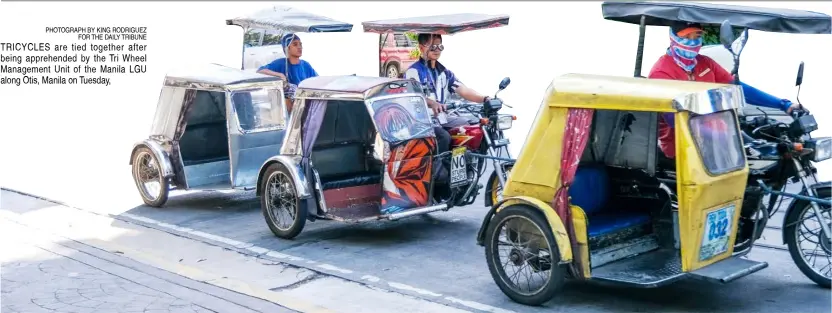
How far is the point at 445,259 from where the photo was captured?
8.43 m

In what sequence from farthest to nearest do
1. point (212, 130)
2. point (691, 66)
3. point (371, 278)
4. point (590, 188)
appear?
point (212, 130) < point (371, 278) < point (691, 66) < point (590, 188)

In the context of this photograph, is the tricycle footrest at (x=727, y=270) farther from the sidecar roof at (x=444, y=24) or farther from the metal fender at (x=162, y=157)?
the metal fender at (x=162, y=157)

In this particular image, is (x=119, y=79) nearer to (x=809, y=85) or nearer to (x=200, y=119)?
(x=200, y=119)

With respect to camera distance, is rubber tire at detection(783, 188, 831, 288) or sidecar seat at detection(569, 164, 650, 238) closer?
rubber tire at detection(783, 188, 831, 288)

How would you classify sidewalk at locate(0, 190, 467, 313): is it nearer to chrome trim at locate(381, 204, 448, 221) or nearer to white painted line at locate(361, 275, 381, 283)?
white painted line at locate(361, 275, 381, 283)

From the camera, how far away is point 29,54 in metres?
14.5

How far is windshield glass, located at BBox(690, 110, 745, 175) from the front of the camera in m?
6.37

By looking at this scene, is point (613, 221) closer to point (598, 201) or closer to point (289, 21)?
point (598, 201)

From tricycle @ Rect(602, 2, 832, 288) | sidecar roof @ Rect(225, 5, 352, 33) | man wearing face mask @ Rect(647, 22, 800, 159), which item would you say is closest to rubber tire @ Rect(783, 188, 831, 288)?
tricycle @ Rect(602, 2, 832, 288)

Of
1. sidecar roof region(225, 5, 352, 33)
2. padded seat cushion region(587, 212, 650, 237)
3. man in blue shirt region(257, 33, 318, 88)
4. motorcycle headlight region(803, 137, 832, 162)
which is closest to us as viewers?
motorcycle headlight region(803, 137, 832, 162)

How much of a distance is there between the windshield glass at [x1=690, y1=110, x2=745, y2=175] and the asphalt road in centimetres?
100

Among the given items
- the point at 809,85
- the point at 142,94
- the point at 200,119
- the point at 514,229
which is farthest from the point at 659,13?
the point at 142,94

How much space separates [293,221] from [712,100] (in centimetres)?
419

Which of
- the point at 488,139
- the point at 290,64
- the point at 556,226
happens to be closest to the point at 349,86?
the point at 488,139
